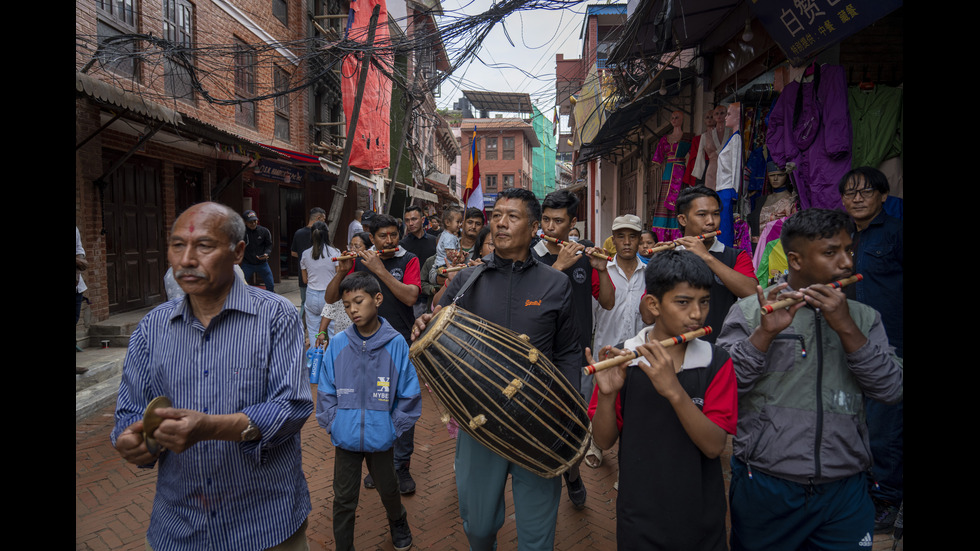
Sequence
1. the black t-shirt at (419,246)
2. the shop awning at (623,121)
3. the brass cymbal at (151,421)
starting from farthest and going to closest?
the shop awning at (623,121)
the black t-shirt at (419,246)
the brass cymbal at (151,421)

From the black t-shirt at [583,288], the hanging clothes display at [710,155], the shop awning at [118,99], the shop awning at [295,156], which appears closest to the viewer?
the black t-shirt at [583,288]

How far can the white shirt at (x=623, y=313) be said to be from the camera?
4.25 m

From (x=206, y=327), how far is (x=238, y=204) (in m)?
11.4

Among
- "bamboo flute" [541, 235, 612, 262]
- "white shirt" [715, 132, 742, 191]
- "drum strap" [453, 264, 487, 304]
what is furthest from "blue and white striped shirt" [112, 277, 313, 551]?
"white shirt" [715, 132, 742, 191]

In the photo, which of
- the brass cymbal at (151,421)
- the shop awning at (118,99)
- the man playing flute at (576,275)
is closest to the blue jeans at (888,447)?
the man playing flute at (576,275)

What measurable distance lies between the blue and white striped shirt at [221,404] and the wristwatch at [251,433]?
18 mm

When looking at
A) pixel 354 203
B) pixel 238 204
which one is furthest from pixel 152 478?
pixel 354 203

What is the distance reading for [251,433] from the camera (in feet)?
6.05

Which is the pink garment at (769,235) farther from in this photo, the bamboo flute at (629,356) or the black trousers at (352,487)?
the black trousers at (352,487)

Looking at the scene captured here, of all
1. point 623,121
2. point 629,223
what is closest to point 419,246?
point 629,223

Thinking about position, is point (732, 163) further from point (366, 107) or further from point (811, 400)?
point (366, 107)

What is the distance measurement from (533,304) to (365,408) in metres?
1.27

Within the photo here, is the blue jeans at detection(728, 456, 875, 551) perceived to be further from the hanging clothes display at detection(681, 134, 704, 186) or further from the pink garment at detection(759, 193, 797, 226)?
the hanging clothes display at detection(681, 134, 704, 186)

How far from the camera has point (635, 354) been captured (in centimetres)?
197
